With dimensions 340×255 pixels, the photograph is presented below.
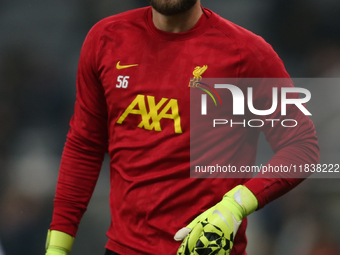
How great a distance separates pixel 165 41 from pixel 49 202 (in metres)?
1.90

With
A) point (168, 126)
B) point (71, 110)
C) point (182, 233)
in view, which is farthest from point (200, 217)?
point (71, 110)

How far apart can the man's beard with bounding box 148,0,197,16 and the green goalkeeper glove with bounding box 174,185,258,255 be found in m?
0.50

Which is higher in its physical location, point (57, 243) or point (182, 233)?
point (182, 233)

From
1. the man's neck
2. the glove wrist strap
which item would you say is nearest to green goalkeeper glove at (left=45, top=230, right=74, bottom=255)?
the glove wrist strap

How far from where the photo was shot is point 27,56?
127 inches

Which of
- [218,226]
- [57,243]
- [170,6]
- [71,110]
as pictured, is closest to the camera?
[218,226]

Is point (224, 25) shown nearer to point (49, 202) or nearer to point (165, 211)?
point (165, 211)

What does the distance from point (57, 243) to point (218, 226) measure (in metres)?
0.55

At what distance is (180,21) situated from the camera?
1.28 metres

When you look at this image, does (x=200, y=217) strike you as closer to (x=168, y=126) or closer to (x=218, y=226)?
(x=218, y=226)

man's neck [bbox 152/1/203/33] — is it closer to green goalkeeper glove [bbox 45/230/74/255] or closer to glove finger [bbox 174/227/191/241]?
glove finger [bbox 174/227/191/241]

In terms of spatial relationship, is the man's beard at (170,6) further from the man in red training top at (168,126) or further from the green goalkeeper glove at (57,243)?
the green goalkeeper glove at (57,243)

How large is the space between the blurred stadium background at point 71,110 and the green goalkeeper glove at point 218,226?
1.71m

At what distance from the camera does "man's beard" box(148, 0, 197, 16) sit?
1219mm
